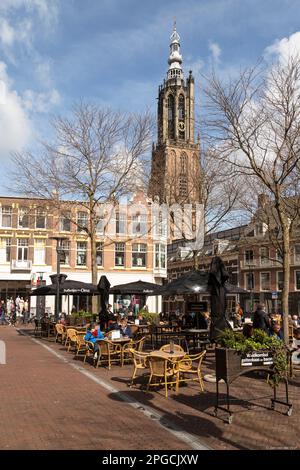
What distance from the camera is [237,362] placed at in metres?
7.00

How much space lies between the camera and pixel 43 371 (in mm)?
11461

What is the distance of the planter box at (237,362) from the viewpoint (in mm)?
6910

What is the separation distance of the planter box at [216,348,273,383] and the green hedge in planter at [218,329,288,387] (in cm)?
7

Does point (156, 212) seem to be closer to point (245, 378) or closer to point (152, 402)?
point (245, 378)

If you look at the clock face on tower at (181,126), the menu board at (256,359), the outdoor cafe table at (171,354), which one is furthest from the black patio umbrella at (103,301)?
the clock face on tower at (181,126)

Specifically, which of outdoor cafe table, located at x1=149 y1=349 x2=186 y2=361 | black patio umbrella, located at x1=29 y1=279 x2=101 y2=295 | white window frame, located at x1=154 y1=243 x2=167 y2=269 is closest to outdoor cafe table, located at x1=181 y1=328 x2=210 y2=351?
outdoor cafe table, located at x1=149 y1=349 x2=186 y2=361

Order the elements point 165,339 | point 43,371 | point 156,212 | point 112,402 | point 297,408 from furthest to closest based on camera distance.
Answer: point 156,212 < point 165,339 < point 43,371 < point 112,402 < point 297,408

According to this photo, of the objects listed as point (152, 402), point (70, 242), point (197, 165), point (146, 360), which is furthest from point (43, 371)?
point (70, 242)

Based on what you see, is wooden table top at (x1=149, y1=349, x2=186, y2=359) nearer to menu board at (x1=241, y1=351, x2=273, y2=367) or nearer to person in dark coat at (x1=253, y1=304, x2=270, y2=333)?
menu board at (x1=241, y1=351, x2=273, y2=367)

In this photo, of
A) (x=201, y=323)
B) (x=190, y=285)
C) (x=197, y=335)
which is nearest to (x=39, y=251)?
(x=201, y=323)

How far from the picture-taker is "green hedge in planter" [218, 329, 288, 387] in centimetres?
717

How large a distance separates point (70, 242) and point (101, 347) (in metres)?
31.9

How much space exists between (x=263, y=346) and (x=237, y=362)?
22.4 inches

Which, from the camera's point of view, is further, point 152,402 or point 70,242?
point 70,242
